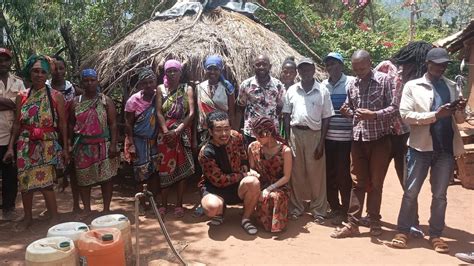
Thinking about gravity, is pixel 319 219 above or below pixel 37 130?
below

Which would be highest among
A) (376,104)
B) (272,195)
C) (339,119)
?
(376,104)

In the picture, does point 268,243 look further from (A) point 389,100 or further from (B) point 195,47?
(B) point 195,47

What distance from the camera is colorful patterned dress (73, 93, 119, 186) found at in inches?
183

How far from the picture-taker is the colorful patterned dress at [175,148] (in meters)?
4.88

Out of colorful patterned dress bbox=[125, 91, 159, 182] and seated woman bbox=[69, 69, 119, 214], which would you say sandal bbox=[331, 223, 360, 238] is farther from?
seated woman bbox=[69, 69, 119, 214]

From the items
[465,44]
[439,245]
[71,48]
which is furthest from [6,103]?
[465,44]

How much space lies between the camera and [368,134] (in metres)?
4.15

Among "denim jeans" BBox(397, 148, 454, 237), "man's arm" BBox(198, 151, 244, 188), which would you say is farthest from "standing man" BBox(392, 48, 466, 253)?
"man's arm" BBox(198, 151, 244, 188)

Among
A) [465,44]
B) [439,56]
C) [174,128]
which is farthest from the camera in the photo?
[465,44]

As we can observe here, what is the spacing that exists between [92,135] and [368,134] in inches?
115

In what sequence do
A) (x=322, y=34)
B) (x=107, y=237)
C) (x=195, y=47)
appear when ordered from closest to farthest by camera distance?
1. (x=107, y=237)
2. (x=195, y=47)
3. (x=322, y=34)

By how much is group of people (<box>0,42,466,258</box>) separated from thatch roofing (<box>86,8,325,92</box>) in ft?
3.01

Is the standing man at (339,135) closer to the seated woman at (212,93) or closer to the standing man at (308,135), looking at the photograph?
the standing man at (308,135)

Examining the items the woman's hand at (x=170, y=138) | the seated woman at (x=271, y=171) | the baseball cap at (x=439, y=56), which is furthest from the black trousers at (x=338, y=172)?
the woman's hand at (x=170, y=138)
